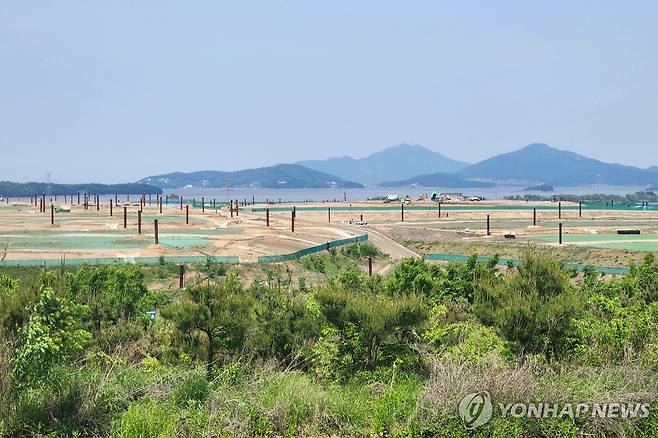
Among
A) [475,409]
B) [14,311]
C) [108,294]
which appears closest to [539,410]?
[475,409]

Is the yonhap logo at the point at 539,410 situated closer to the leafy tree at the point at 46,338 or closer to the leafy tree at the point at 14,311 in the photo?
the leafy tree at the point at 46,338

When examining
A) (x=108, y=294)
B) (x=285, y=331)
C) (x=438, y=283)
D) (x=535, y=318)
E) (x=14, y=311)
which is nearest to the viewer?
(x=14, y=311)

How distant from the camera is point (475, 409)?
11445mm

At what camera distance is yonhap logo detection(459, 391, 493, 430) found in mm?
11305

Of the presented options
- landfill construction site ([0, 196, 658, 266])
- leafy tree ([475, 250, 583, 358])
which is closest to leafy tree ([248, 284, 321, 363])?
leafy tree ([475, 250, 583, 358])

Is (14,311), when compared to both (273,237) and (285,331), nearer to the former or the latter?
(285,331)

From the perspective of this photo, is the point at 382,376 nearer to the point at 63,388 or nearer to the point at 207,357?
the point at 207,357

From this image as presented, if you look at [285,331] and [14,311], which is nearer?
[14,311]

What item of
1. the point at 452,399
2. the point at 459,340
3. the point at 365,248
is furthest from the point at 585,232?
the point at 452,399

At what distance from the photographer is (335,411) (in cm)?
1202

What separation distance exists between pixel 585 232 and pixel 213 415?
74236 mm

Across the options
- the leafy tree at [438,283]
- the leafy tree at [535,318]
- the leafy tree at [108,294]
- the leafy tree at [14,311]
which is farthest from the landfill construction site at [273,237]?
the leafy tree at [535,318]

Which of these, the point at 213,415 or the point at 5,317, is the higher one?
the point at 5,317

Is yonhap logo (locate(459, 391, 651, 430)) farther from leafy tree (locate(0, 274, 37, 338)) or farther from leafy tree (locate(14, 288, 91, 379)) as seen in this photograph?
leafy tree (locate(0, 274, 37, 338))
